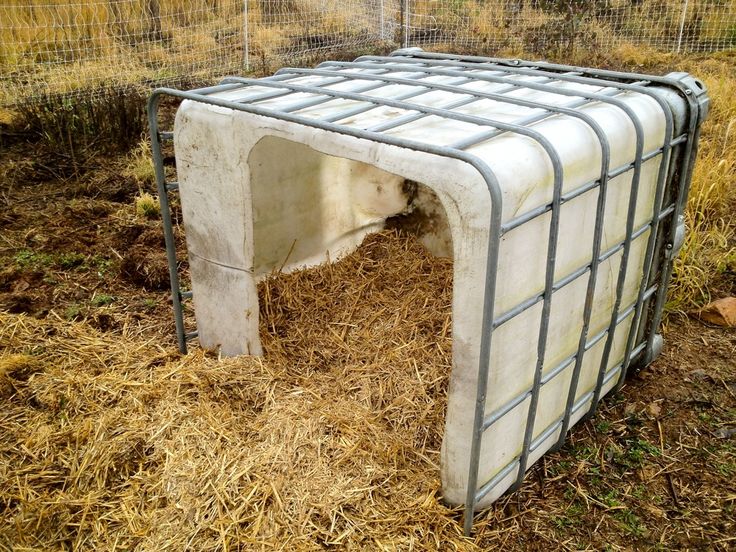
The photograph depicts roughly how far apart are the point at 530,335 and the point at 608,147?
2.66ft

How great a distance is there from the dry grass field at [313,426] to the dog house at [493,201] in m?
0.22

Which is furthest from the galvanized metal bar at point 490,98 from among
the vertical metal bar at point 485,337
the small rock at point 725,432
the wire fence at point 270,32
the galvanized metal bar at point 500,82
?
the wire fence at point 270,32

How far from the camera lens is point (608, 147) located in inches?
110

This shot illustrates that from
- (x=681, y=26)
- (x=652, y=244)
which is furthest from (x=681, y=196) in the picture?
(x=681, y=26)

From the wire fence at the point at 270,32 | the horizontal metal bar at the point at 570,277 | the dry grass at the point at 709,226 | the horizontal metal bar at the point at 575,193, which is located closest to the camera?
the horizontal metal bar at the point at 575,193

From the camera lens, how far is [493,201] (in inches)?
89.2

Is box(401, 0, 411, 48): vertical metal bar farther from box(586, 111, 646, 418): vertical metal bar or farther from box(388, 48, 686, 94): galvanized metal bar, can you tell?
box(586, 111, 646, 418): vertical metal bar

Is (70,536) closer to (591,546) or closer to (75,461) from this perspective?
(75,461)

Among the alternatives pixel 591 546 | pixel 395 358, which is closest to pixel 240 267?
pixel 395 358

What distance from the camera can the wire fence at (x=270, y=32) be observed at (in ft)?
27.9

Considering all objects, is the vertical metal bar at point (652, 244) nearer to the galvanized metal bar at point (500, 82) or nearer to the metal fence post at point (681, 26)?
the galvanized metal bar at point (500, 82)

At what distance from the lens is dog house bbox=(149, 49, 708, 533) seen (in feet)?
8.16

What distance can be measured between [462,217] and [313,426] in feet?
4.48

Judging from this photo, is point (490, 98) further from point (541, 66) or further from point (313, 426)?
point (313, 426)
